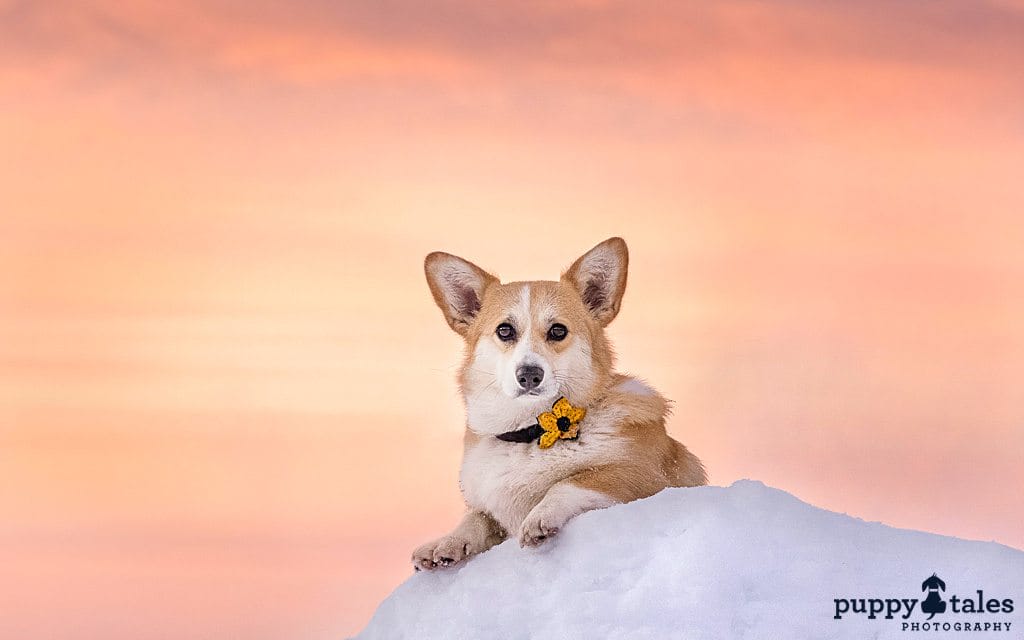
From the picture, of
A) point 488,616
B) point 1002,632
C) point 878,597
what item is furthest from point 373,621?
point 1002,632

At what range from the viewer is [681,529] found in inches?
216

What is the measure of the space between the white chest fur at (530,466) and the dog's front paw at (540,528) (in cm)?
54

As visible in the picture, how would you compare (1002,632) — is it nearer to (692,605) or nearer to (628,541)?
(692,605)

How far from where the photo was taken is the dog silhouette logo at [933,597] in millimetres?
5090

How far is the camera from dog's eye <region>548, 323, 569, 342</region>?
257 inches

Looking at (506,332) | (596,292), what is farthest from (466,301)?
(596,292)

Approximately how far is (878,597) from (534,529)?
5.13 ft

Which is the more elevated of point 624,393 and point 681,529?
point 624,393

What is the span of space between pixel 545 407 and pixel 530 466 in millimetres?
319

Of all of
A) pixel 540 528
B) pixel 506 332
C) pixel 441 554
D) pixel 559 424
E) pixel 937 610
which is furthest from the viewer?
pixel 506 332

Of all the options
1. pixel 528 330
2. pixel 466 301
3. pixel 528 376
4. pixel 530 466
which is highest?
pixel 466 301

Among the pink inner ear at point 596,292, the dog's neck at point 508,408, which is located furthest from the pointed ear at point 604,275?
the dog's neck at point 508,408

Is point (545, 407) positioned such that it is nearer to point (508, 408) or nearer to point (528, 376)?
point (508, 408)

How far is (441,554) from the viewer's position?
6.25 metres
